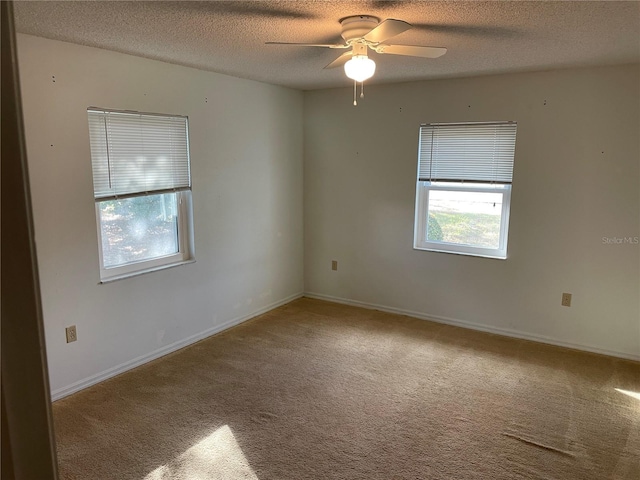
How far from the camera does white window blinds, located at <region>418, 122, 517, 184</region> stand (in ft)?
12.4

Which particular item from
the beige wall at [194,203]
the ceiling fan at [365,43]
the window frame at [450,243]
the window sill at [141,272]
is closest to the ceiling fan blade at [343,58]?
the ceiling fan at [365,43]

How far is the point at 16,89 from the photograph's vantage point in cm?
47

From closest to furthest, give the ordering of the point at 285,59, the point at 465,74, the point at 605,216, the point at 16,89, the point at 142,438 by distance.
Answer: the point at 16,89 → the point at 142,438 → the point at 285,59 → the point at 605,216 → the point at 465,74

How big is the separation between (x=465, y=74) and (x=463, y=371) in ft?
7.92

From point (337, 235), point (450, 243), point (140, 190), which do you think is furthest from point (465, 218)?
point (140, 190)

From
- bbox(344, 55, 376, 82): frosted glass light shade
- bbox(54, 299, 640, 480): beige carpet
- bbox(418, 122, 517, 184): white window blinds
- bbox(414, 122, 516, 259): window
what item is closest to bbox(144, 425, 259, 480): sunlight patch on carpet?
bbox(54, 299, 640, 480): beige carpet

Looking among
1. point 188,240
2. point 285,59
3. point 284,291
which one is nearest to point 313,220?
point 284,291

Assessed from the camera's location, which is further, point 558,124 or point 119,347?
point 558,124

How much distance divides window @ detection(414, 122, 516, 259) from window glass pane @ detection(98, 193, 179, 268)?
90.0 inches

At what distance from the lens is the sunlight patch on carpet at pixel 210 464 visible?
7.17 feet

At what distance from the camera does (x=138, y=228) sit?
11.0 ft

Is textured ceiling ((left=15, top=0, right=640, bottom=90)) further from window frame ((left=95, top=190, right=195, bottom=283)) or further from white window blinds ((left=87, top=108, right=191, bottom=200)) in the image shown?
window frame ((left=95, top=190, right=195, bottom=283))

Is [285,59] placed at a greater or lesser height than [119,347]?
greater

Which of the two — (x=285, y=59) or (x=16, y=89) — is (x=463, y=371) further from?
(x=16, y=89)
